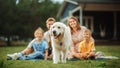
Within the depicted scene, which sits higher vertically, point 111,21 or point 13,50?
point 111,21

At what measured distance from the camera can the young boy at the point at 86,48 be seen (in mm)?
3334

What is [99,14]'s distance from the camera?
6.56 metres

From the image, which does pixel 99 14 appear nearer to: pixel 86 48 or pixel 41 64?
pixel 86 48

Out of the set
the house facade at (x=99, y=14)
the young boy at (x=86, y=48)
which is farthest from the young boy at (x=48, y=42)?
the house facade at (x=99, y=14)

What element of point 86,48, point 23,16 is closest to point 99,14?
point 86,48

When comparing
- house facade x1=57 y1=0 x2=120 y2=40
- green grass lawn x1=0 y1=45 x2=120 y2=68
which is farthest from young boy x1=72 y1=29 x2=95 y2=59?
house facade x1=57 y1=0 x2=120 y2=40

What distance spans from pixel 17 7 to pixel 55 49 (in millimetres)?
424

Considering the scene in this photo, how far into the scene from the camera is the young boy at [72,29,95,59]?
10.9 feet

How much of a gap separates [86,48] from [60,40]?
0.47 meters

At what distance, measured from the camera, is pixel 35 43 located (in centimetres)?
337

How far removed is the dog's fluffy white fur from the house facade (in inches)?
84.2

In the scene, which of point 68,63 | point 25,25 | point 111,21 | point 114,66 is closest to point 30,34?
point 25,25

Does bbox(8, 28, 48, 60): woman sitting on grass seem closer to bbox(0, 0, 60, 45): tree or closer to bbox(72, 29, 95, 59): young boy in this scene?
bbox(0, 0, 60, 45): tree

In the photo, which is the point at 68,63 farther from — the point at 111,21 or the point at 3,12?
the point at 111,21
